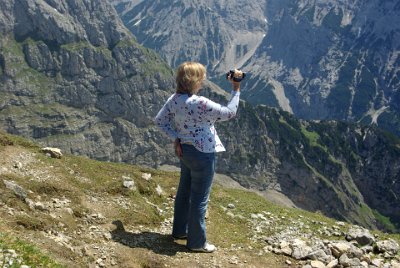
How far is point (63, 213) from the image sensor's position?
45.1 feet

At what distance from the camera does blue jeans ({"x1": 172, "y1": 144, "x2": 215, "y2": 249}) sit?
12.3 metres

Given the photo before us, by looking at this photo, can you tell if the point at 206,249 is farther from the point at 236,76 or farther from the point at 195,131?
the point at 236,76

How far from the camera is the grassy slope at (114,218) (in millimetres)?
11195

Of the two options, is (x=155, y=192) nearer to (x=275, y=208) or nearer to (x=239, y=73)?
(x=275, y=208)

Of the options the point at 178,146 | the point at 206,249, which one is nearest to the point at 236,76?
the point at 178,146

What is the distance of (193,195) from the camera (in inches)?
509

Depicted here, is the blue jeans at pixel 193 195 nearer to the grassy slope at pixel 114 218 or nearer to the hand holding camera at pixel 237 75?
the grassy slope at pixel 114 218

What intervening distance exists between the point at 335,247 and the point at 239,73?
7218 mm

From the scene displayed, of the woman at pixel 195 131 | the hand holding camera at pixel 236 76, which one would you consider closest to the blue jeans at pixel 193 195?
the woman at pixel 195 131

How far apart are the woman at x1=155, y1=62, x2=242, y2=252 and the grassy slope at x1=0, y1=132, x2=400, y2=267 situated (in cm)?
111

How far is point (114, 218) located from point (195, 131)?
16.5 ft

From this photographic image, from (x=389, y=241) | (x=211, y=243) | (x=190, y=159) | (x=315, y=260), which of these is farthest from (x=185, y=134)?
(x=389, y=241)

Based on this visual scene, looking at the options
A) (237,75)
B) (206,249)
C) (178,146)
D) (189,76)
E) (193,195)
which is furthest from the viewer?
(206,249)

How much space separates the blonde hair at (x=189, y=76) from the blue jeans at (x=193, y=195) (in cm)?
172
